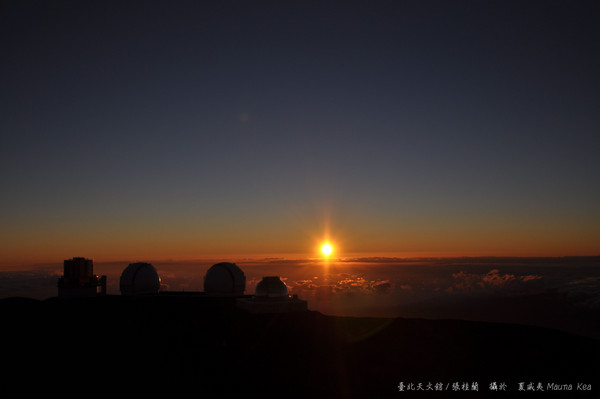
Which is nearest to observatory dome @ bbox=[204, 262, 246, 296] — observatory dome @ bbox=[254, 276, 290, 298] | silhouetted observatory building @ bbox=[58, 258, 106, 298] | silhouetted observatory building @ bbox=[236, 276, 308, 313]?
silhouetted observatory building @ bbox=[236, 276, 308, 313]

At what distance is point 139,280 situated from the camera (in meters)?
46.1

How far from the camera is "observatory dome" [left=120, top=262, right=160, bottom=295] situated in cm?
4591

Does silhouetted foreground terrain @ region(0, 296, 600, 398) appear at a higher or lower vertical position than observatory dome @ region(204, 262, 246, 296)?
lower

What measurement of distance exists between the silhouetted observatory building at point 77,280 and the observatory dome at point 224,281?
1498 cm

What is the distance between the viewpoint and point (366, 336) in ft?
92.9

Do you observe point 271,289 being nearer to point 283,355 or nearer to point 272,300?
point 272,300

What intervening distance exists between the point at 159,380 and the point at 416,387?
42.6 feet

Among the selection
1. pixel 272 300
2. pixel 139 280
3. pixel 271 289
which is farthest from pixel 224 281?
pixel 139 280

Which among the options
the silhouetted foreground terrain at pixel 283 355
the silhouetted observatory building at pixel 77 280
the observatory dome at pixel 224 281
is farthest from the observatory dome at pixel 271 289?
the silhouetted observatory building at pixel 77 280

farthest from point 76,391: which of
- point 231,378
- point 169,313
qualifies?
point 169,313

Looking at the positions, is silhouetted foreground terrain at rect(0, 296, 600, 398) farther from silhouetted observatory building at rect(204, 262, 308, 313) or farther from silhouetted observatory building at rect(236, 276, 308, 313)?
silhouetted observatory building at rect(204, 262, 308, 313)

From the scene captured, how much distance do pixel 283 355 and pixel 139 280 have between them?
27.3 metres

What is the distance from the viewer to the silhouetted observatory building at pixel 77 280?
155 ft

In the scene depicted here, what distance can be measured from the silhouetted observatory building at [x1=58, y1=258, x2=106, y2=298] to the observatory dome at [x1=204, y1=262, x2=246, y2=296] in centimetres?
1498
